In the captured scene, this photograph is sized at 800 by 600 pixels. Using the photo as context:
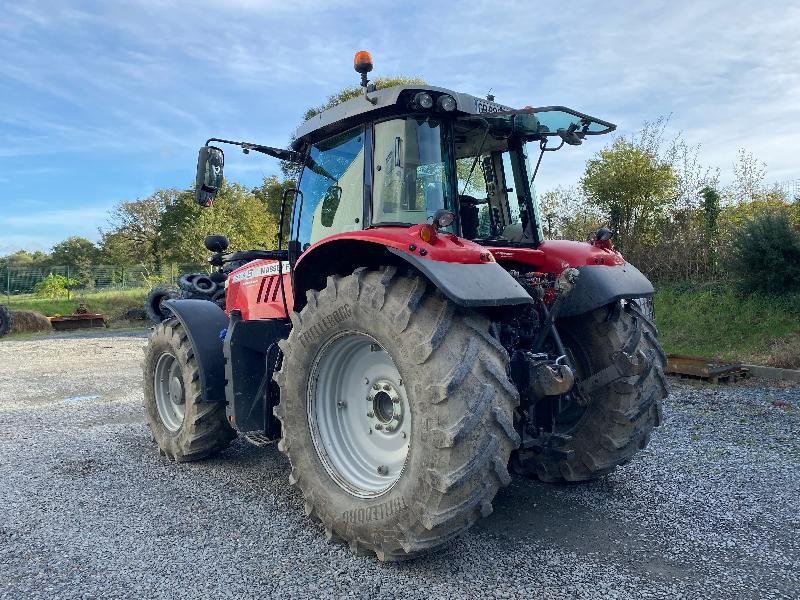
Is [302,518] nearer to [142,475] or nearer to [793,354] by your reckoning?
[142,475]

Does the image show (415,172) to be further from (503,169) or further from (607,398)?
(607,398)

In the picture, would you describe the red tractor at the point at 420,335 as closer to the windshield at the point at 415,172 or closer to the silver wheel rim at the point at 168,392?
the windshield at the point at 415,172

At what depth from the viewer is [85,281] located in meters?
30.8

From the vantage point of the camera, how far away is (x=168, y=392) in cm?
545

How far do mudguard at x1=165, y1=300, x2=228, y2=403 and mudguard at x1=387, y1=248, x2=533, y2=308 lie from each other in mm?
2225

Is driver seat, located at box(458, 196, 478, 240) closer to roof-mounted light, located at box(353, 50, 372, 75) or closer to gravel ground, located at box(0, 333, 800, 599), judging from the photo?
roof-mounted light, located at box(353, 50, 372, 75)

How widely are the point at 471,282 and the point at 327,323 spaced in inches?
36.3

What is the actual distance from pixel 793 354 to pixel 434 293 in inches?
321

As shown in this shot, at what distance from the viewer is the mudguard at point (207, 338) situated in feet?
15.4

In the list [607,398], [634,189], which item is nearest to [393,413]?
[607,398]

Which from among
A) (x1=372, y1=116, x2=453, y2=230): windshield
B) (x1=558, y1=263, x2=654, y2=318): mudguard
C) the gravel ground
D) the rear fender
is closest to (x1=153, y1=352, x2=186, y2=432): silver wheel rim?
the gravel ground

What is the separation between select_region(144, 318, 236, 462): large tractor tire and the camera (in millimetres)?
4855

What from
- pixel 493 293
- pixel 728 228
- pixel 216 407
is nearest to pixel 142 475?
pixel 216 407

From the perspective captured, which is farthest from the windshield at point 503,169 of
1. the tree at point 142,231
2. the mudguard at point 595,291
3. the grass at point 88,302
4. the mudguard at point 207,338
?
the tree at point 142,231
